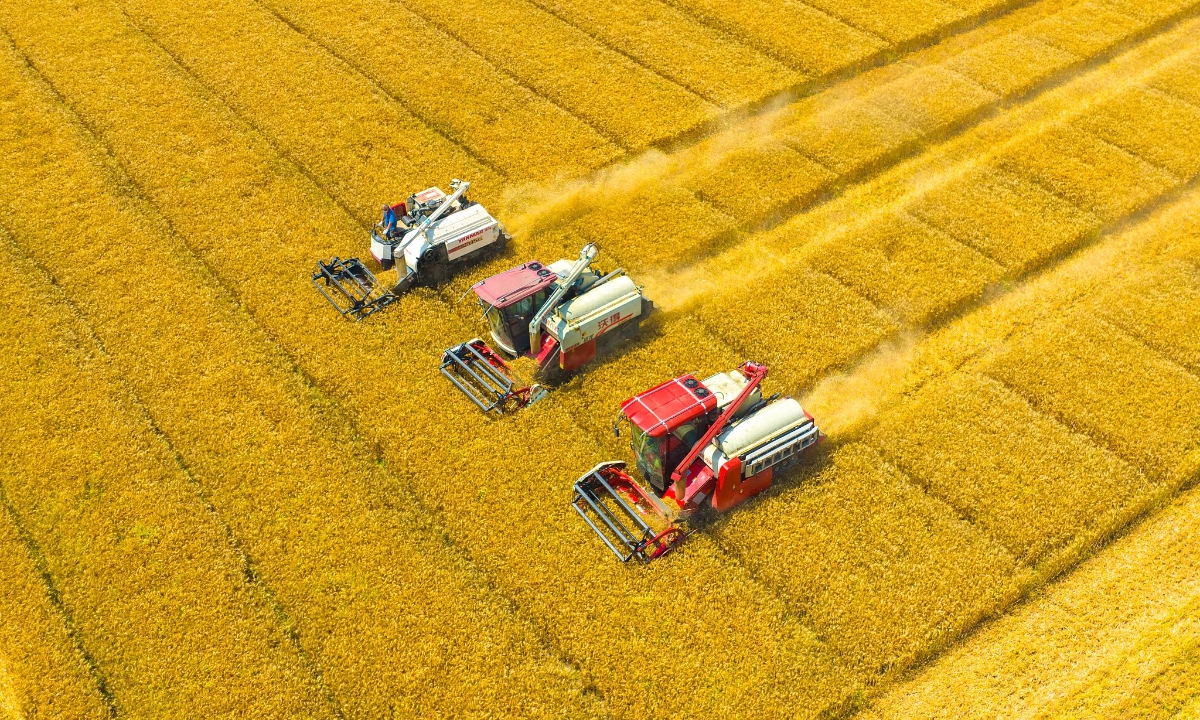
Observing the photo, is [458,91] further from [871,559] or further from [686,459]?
[871,559]

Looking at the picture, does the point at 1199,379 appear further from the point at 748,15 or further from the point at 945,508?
the point at 748,15

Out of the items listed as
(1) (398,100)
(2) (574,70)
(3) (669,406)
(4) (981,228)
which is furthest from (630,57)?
(3) (669,406)

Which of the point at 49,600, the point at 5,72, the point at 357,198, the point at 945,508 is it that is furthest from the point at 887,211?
the point at 5,72

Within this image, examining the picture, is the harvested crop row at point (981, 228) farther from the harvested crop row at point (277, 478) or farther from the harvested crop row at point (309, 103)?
the harvested crop row at point (309, 103)

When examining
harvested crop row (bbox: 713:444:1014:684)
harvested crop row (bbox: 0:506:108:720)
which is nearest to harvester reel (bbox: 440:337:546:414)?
harvested crop row (bbox: 713:444:1014:684)

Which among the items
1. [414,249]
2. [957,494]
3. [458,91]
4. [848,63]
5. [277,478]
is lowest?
[277,478]

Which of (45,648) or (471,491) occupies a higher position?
(471,491)

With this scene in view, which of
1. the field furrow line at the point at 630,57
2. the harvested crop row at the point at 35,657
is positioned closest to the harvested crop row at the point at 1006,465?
the field furrow line at the point at 630,57
